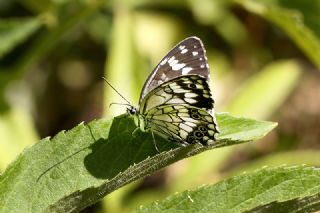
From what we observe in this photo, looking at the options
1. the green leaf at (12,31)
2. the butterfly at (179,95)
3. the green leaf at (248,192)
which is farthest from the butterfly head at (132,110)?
the green leaf at (12,31)

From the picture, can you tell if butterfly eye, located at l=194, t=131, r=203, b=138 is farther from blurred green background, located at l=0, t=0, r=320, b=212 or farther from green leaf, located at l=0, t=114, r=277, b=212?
blurred green background, located at l=0, t=0, r=320, b=212

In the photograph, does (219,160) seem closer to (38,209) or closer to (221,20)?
(221,20)

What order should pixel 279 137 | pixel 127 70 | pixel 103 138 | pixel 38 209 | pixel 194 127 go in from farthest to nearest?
pixel 279 137
pixel 127 70
pixel 194 127
pixel 103 138
pixel 38 209

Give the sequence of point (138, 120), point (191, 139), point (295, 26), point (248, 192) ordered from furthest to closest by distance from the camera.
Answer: point (295, 26) < point (191, 139) < point (138, 120) < point (248, 192)

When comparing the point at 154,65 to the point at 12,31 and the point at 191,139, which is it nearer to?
the point at 12,31

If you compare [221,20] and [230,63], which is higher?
[221,20]

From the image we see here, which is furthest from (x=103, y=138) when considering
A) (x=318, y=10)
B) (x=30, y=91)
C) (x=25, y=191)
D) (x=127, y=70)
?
(x=30, y=91)

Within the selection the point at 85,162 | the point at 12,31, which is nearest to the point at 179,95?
the point at 85,162
